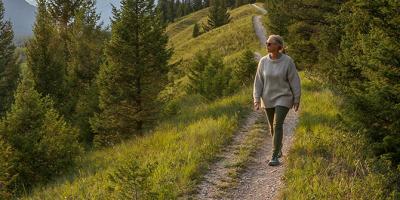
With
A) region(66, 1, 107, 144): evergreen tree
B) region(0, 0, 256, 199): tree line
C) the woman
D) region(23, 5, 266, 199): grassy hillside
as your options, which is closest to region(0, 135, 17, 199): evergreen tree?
Result: region(0, 0, 256, 199): tree line

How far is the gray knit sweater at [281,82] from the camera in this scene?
8.21m

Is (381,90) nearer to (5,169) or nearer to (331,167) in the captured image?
(331,167)

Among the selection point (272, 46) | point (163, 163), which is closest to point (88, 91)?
point (163, 163)

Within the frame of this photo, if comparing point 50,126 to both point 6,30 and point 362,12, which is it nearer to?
point 362,12

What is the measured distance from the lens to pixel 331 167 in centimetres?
770

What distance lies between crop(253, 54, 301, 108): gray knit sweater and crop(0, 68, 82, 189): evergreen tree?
7318mm

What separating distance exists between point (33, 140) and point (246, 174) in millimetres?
7195

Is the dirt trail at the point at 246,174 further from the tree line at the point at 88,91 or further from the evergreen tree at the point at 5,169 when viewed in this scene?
the evergreen tree at the point at 5,169

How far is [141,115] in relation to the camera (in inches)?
652

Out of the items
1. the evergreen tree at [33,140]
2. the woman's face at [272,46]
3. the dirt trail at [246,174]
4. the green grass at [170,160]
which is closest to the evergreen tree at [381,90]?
the dirt trail at [246,174]

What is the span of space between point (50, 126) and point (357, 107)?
9.09 meters

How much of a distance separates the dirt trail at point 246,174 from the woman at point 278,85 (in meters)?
0.45

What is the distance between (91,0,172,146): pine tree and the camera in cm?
1639

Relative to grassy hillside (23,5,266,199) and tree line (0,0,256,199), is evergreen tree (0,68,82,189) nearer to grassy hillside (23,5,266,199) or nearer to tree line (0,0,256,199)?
tree line (0,0,256,199)
